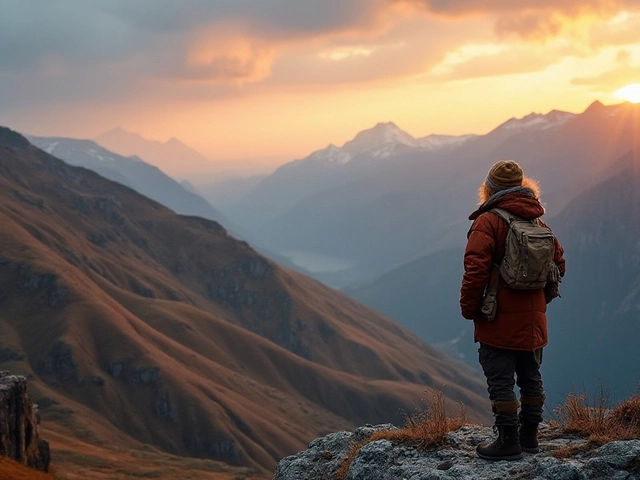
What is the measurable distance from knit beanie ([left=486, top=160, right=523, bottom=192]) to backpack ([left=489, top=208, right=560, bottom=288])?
3.61ft

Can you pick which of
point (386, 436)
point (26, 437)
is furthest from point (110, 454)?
point (386, 436)

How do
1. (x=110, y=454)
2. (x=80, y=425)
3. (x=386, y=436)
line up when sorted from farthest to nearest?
(x=80, y=425), (x=110, y=454), (x=386, y=436)

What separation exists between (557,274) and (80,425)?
165431 mm

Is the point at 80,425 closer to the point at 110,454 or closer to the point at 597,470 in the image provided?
the point at 110,454

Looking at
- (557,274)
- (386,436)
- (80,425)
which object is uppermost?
(557,274)

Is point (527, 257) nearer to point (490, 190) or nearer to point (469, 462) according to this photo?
point (490, 190)

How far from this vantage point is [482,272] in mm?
10711

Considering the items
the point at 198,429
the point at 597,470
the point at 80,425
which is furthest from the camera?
the point at 198,429

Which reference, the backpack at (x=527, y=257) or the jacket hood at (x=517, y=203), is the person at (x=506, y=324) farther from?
the backpack at (x=527, y=257)

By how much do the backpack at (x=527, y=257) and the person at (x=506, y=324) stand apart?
9.2 inches

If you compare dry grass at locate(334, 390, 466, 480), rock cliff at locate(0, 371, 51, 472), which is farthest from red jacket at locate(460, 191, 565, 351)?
rock cliff at locate(0, 371, 51, 472)

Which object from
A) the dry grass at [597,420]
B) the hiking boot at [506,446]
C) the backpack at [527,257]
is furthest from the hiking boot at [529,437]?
the backpack at [527,257]

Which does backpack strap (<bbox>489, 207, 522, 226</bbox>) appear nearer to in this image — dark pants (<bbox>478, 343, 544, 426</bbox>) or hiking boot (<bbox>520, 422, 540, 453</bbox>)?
dark pants (<bbox>478, 343, 544, 426</bbox>)

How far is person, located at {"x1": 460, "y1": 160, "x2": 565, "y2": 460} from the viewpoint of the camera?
10.9 m
